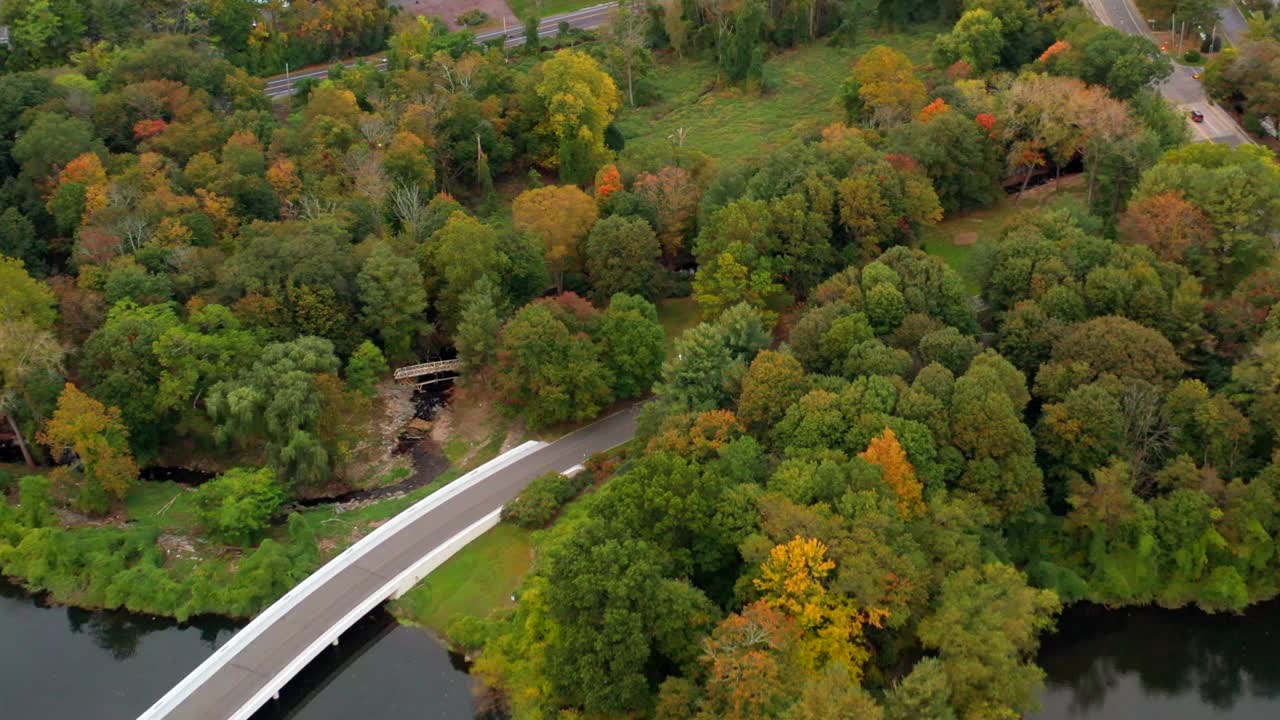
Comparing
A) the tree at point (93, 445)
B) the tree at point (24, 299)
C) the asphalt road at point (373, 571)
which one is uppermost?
the tree at point (24, 299)

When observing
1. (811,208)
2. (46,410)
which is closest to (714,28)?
(811,208)

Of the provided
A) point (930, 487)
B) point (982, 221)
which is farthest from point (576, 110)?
point (930, 487)

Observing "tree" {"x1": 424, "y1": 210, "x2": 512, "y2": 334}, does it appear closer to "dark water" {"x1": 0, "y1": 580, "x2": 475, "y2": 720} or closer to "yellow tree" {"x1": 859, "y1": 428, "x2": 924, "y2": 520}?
"dark water" {"x1": 0, "y1": 580, "x2": 475, "y2": 720}

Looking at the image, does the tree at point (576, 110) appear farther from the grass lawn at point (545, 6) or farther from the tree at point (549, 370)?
the grass lawn at point (545, 6)

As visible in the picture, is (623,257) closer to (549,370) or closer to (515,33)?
(549,370)

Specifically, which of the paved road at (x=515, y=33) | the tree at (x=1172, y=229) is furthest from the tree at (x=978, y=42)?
the paved road at (x=515, y=33)

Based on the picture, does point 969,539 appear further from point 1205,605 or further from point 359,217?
point 359,217
